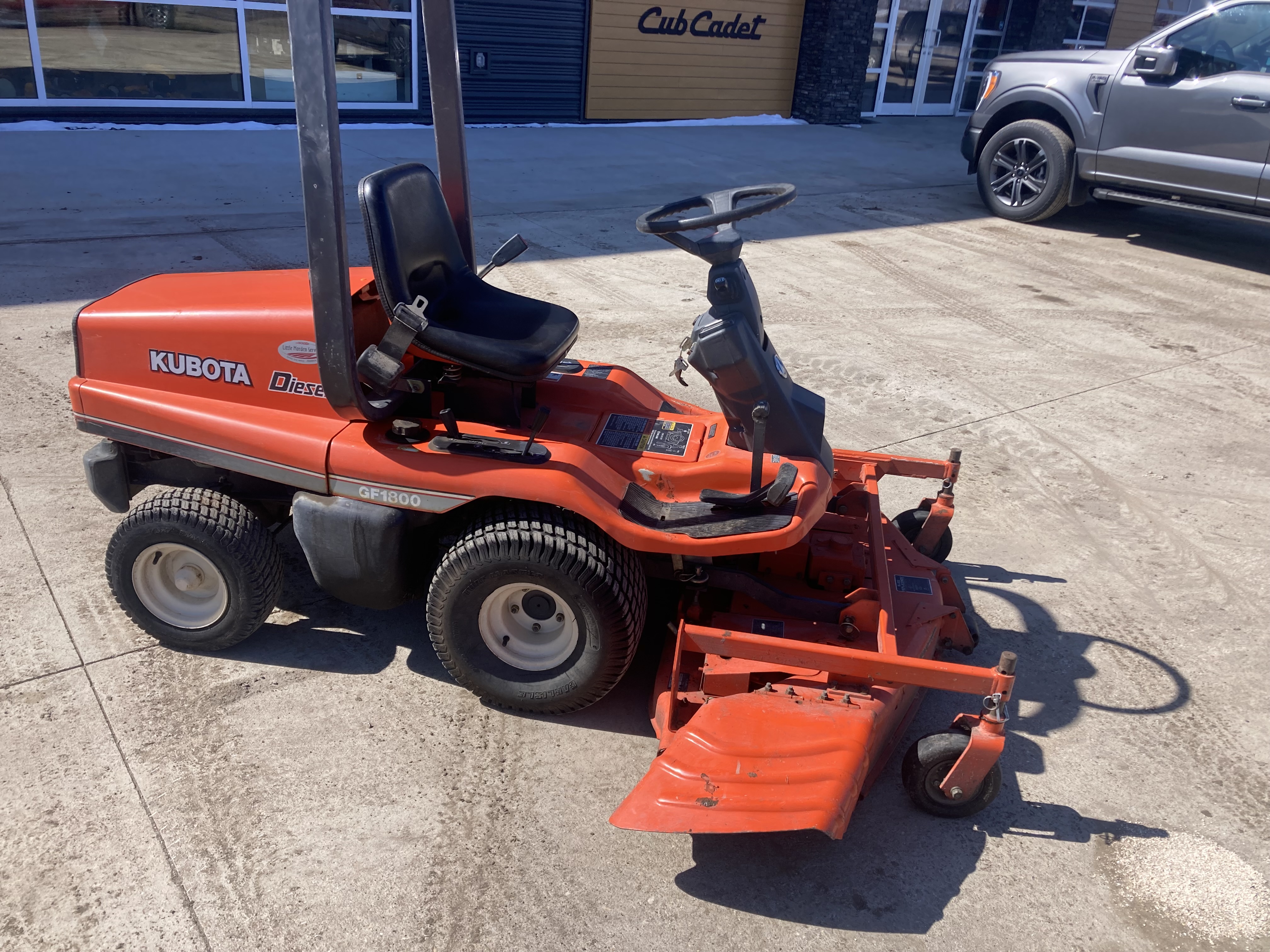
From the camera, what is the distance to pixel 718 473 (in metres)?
3.17

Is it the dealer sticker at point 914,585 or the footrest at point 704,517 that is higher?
the footrest at point 704,517

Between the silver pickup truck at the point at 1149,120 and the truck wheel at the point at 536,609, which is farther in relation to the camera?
the silver pickup truck at the point at 1149,120

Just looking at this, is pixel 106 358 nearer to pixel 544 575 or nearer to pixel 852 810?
pixel 544 575

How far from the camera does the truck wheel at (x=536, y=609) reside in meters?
2.98

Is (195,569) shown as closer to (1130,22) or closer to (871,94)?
(871,94)

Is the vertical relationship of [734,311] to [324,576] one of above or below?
above

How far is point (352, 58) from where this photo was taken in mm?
11570

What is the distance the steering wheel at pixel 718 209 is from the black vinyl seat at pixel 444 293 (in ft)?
1.56

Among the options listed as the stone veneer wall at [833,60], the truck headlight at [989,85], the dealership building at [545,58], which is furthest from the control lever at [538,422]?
the stone veneer wall at [833,60]

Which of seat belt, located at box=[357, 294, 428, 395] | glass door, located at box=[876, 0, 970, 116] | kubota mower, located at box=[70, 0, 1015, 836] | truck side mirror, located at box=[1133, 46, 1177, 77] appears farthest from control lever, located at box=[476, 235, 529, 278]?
glass door, located at box=[876, 0, 970, 116]

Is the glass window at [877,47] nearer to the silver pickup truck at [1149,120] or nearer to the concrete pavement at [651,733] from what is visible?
the silver pickup truck at [1149,120]

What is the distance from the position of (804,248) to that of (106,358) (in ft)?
20.8

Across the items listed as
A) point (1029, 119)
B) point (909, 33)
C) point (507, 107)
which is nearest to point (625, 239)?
point (1029, 119)

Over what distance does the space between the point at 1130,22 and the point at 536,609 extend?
2132 cm
